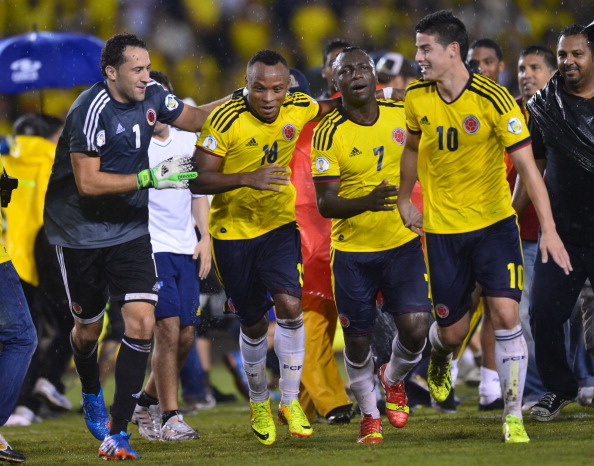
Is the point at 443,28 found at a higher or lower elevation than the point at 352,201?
higher

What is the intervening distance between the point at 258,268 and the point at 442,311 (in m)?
1.10

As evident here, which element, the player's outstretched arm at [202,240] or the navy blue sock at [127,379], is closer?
the navy blue sock at [127,379]

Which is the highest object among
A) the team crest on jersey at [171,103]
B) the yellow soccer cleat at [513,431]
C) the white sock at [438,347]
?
the team crest on jersey at [171,103]

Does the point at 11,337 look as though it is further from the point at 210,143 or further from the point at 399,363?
the point at 399,363

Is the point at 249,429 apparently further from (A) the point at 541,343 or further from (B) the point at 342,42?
(B) the point at 342,42

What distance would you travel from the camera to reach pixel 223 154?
21.1 ft

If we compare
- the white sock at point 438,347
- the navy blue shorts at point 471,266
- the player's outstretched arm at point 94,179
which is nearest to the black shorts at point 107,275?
the player's outstretched arm at point 94,179

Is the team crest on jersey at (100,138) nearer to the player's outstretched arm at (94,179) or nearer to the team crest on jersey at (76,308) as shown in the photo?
the player's outstretched arm at (94,179)

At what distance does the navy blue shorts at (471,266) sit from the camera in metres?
5.86

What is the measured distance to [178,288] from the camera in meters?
7.36

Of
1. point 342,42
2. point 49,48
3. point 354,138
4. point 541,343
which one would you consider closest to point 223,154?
point 354,138

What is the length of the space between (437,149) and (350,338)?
119 cm

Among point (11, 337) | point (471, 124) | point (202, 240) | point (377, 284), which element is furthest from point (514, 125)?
point (11, 337)

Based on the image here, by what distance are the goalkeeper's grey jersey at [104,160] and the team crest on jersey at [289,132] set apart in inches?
24.2
